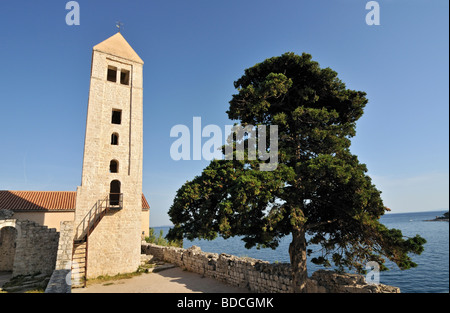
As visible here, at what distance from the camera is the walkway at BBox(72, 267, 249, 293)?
524 inches

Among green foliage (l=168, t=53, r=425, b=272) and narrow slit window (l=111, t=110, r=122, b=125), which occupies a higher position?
narrow slit window (l=111, t=110, r=122, b=125)

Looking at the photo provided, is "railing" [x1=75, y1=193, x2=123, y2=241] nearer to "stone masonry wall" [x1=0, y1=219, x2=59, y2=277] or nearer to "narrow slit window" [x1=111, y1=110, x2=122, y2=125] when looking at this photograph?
"stone masonry wall" [x1=0, y1=219, x2=59, y2=277]

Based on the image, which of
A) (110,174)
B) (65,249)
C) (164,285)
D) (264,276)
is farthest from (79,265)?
(264,276)

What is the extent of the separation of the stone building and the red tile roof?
3865 mm

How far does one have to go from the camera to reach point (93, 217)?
16.3 metres

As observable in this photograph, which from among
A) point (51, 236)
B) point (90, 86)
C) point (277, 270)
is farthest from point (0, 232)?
point (277, 270)

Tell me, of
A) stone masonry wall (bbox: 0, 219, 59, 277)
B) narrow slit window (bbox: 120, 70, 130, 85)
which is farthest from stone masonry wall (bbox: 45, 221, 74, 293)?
narrow slit window (bbox: 120, 70, 130, 85)

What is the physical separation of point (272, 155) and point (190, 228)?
5.65 metres

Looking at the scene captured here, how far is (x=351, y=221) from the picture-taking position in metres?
11.5

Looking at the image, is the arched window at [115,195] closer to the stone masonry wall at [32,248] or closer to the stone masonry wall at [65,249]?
the stone masonry wall at [65,249]

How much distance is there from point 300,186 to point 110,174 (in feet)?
43.0

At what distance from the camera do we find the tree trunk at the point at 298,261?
36.9ft

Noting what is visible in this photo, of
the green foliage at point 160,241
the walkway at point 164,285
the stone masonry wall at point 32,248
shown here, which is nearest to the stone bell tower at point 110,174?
the walkway at point 164,285
